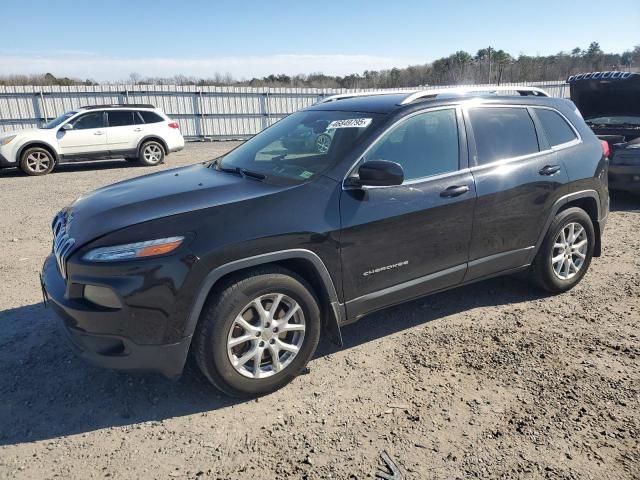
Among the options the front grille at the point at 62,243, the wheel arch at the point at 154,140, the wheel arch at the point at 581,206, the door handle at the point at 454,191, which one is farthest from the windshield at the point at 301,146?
the wheel arch at the point at 154,140

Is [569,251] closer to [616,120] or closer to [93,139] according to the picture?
[616,120]

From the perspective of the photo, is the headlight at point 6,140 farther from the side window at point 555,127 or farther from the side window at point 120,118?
the side window at point 555,127

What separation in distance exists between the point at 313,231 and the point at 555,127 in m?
2.76

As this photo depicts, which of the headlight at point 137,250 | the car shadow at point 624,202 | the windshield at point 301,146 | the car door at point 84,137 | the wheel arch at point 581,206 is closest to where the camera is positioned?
the headlight at point 137,250

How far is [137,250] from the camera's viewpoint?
9.09ft

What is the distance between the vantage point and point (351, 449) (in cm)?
269

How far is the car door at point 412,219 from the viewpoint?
10.9ft

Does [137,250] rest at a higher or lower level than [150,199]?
lower

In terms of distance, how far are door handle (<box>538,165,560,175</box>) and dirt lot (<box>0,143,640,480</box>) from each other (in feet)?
3.86

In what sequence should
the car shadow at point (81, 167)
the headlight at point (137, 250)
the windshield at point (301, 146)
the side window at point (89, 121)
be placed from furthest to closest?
1. the car shadow at point (81, 167)
2. the side window at point (89, 121)
3. the windshield at point (301, 146)
4. the headlight at point (137, 250)

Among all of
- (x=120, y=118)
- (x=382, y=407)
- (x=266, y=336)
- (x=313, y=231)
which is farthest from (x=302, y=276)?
(x=120, y=118)

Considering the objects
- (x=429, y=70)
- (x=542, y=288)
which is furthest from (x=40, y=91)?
(x=429, y=70)

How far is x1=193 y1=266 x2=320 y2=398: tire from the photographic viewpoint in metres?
2.90

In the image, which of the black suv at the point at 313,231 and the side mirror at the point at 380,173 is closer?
the black suv at the point at 313,231
